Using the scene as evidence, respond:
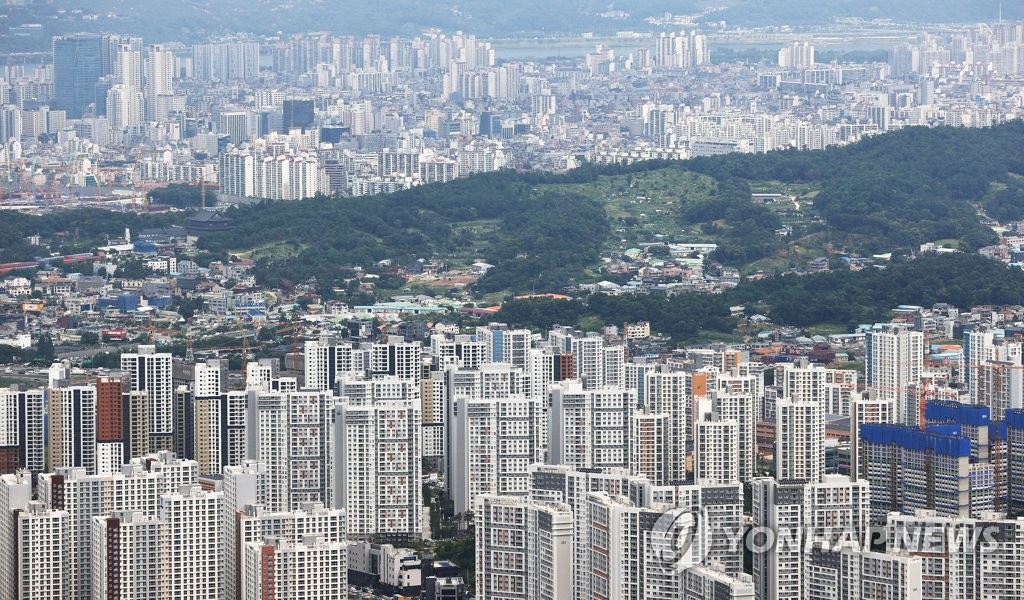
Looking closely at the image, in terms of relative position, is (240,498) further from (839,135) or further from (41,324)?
(839,135)

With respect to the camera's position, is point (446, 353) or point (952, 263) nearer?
point (446, 353)

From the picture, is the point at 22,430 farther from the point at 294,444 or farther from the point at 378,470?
the point at 378,470

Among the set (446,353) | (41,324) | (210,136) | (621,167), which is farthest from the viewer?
(210,136)

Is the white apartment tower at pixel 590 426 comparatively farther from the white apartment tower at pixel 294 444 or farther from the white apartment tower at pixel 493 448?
the white apartment tower at pixel 294 444

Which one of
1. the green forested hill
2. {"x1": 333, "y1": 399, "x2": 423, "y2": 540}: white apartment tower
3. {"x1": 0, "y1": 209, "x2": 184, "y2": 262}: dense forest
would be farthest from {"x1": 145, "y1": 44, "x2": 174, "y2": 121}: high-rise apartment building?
{"x1": 333, "y1": 399, "x2": 423, "y2": 540}: white apartment tower

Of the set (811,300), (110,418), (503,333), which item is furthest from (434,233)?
(110,418)

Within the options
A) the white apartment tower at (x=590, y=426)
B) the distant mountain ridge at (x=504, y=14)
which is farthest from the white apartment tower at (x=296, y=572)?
the distant mountain ridge at (x=504, y=14)

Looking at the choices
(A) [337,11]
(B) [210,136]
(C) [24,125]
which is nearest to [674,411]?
(B) [210,136]
